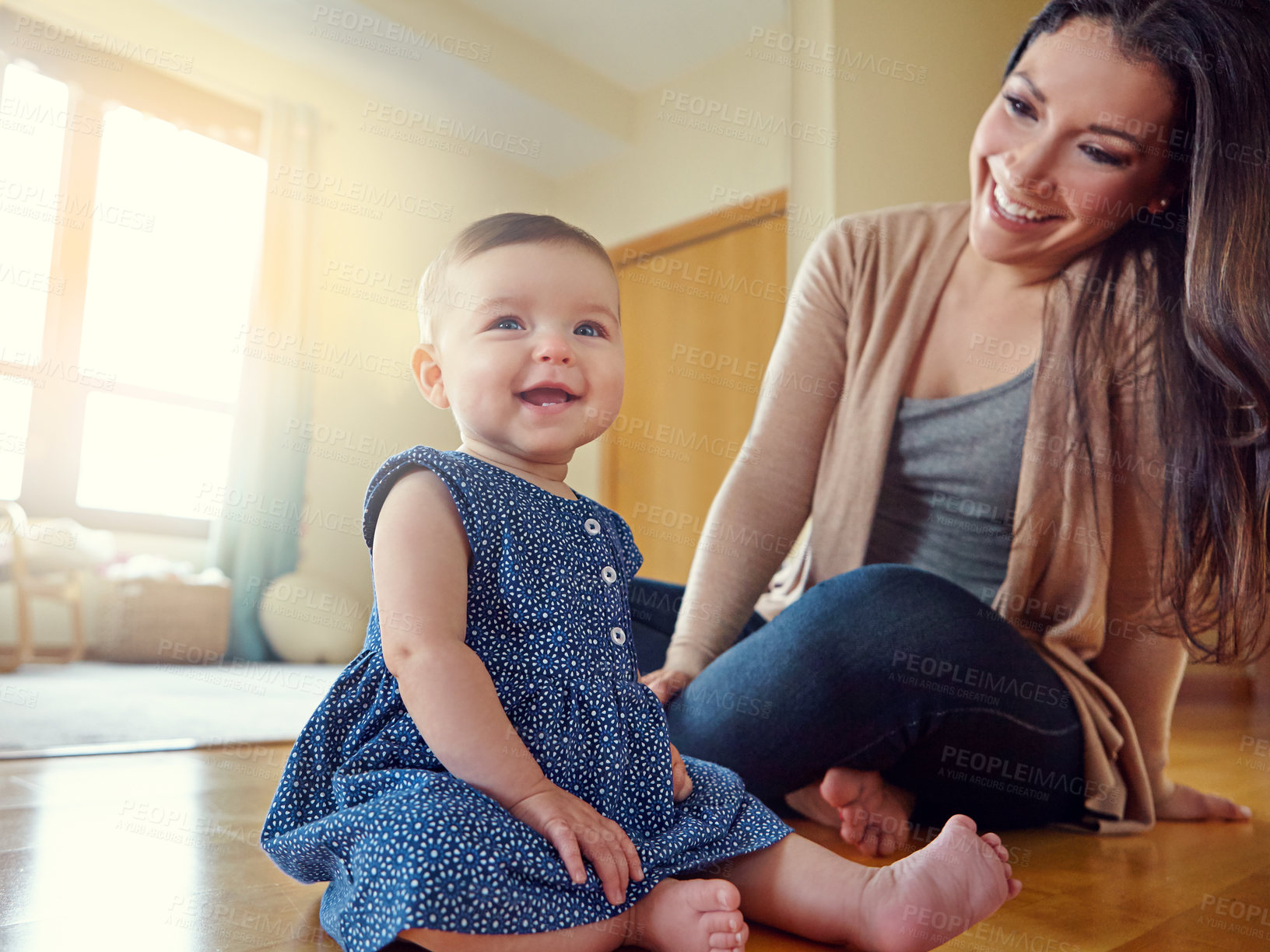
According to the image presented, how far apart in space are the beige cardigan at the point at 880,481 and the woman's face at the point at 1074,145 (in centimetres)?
9

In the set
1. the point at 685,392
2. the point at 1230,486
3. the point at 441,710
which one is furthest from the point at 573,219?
the point at 441,710

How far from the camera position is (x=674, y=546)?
3.13m

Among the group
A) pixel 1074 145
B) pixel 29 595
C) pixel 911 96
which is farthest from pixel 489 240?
pixel 29 595

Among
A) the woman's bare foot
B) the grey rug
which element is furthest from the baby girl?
the grey rug

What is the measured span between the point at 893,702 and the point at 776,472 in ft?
1.28

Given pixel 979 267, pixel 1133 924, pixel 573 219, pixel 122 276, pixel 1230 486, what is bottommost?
pixel 1133 924

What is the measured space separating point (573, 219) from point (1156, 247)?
7.70 feet

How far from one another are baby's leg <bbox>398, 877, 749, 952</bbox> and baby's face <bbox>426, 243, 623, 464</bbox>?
1.07 ft

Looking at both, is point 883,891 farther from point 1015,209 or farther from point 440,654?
point 1015,209

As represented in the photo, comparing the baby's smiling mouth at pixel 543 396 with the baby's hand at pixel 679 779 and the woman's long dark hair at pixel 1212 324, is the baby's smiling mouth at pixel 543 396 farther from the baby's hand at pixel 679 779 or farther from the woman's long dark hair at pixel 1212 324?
the woman's long dark hair at pixel 1212 324

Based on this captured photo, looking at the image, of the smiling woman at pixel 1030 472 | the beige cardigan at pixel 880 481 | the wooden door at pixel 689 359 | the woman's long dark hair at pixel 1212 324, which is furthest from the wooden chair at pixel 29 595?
the woman's long dark hair at pixel 1212 324

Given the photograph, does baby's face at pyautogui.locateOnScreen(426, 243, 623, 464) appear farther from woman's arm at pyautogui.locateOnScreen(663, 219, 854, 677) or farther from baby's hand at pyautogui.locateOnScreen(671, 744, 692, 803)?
woman's arm at pyautogui.locateOnScreen(663, 219, 854, 677)

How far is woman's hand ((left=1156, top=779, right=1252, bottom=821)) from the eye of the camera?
121 centimetres

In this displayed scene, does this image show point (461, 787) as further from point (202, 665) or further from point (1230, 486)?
point (202, 665)
